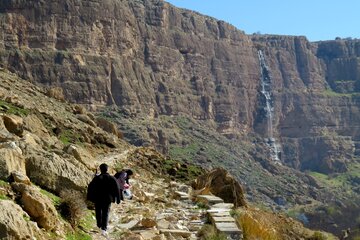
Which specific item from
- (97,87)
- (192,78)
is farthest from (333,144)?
(97,87)

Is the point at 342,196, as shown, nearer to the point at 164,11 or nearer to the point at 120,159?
the point at 164,11

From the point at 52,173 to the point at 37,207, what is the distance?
2.91 m

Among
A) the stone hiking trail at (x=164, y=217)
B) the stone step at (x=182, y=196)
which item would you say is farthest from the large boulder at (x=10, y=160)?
the stone step at (x=182, y=196)

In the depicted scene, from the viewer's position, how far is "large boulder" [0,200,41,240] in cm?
820

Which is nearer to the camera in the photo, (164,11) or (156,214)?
(156,214)

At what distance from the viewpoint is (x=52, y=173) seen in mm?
12766

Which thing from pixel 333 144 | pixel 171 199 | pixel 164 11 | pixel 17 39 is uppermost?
pixel 164 11

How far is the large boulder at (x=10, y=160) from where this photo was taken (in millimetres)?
10812

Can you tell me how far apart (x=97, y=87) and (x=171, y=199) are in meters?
114

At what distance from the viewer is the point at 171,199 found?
19.2 meters

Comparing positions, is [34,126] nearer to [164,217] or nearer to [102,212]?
[164,217]

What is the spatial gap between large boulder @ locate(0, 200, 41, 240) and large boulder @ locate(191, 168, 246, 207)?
12498 millimetres

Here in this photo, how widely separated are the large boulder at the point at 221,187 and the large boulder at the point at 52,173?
8286 millimetres

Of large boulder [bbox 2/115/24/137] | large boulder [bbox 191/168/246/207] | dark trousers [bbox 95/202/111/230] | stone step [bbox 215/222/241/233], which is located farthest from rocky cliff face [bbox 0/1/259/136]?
dark trousers [bbox 95/202/111/230]
